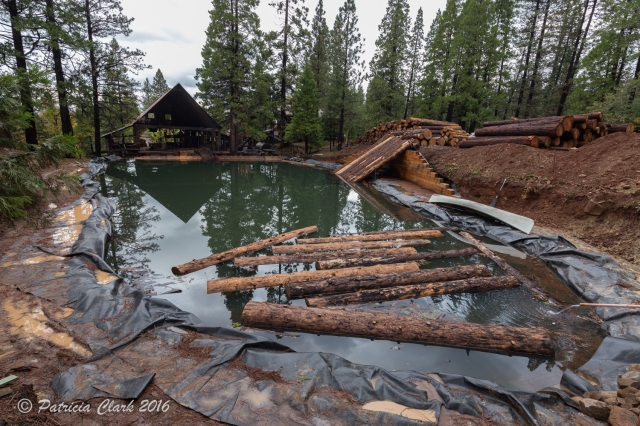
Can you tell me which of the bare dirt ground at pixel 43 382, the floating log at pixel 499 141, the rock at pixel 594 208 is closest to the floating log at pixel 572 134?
the floating log at pixel 499 141

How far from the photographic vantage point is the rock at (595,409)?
7.34 feet

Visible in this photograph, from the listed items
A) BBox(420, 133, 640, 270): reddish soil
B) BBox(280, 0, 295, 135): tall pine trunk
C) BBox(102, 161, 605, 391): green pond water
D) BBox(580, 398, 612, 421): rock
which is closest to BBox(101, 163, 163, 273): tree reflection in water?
BBox(102, 161, 605, 391): green pond water

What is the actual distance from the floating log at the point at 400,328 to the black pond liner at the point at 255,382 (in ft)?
1.76

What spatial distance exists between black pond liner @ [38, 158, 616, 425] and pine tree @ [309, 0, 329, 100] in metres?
27.1

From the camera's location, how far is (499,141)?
11.5 meters

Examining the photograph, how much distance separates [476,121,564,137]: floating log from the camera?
9873 mm

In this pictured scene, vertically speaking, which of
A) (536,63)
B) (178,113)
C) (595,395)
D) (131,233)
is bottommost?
(131,233)

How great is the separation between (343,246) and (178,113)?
23909 millimetres

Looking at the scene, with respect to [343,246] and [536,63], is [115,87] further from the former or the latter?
[536,63]

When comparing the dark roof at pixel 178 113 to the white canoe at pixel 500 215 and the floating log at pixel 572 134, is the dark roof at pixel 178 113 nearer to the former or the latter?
the white canoe at pixel 500 215

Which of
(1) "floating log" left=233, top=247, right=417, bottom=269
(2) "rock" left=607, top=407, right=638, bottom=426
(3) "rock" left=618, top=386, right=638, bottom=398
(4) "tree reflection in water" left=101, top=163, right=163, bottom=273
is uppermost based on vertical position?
(3) "rock" left=618, top=386, right=638, bottom=398

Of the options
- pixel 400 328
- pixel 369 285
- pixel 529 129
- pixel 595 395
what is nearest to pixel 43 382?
pixel 400 328

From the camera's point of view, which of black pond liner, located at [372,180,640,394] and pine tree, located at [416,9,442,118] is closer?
black pond liner, located at [372,180,640,394]

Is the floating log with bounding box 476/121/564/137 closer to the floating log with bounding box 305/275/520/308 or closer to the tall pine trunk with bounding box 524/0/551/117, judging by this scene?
the floating log with bounding box 305/275/520/308
